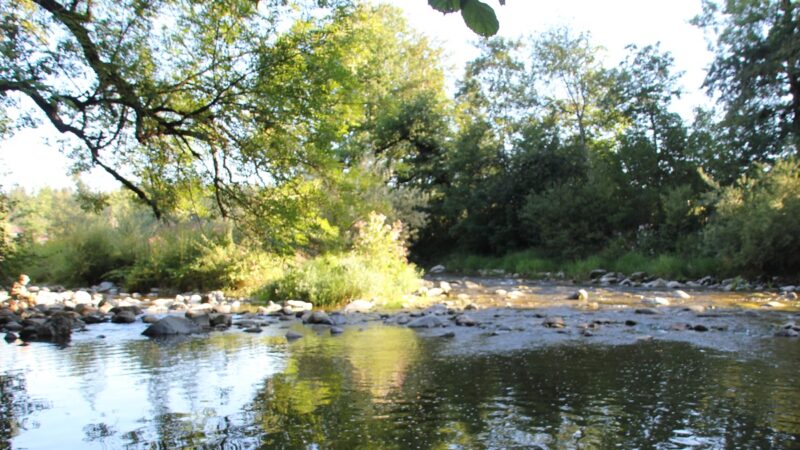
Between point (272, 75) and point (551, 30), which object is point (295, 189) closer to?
point (272, 75)

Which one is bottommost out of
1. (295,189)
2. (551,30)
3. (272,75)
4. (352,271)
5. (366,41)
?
(352,271)

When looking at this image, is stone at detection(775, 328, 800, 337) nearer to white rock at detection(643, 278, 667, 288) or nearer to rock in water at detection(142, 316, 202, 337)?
rock in water at detection(142, 316, 202, 337)

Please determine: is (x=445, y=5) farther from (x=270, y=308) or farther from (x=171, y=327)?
(x=270, y=308)

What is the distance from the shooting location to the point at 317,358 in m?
6.72

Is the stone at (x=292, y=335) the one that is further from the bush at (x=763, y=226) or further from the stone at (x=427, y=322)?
the bush at (x=763, y=226)

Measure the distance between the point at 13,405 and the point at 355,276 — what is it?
8557 mm

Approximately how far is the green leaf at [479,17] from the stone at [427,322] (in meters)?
7.84

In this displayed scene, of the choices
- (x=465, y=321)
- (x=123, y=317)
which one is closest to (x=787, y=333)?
(x=465, y=321)

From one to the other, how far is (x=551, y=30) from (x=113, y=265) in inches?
949

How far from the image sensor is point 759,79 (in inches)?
850

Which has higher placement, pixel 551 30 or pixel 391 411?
pixel 551 30

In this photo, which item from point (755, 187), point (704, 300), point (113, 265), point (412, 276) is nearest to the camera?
point (704, 300)

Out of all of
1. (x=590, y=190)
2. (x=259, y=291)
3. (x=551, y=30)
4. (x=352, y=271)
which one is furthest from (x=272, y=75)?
(x=551, y=30)

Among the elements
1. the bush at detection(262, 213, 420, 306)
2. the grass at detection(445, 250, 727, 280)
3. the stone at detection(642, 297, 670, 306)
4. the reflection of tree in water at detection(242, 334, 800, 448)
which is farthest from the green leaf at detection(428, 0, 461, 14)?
the grass at detection(445, 250, 727, 280)
